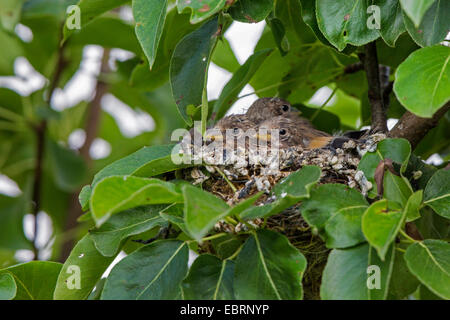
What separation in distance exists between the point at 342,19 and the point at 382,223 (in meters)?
0.66

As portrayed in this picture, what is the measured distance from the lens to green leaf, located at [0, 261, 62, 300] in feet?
6.82

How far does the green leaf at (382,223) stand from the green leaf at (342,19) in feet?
1.78

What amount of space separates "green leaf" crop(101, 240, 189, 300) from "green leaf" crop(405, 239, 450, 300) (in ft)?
1.93

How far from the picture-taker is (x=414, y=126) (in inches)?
87.2

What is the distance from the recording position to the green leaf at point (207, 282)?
5.67 ft

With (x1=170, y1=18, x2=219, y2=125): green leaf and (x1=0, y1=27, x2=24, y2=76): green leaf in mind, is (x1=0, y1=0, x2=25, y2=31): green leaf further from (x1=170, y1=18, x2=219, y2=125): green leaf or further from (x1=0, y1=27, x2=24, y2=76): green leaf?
(x1=170, y1=18, x2=219, y2=125): green leaf

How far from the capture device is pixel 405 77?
1647 millimetres

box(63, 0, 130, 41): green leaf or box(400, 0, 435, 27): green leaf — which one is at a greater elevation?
box(63, 0, 130, 41): green leaf

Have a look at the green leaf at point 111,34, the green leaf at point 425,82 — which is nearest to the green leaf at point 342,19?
the green leaf at point 425,82

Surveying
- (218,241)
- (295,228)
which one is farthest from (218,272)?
(295,228)

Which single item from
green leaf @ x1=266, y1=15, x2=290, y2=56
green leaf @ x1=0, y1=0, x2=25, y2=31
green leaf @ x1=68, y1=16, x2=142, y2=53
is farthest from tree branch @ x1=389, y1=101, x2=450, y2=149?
green leaf @ x1=0, y1=0, x2=25, y2=31

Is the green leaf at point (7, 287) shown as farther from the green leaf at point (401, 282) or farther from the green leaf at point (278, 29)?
the green leaf at point (278, 29)

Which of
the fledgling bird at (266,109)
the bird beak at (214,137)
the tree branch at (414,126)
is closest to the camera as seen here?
the tree branch at (414,126)

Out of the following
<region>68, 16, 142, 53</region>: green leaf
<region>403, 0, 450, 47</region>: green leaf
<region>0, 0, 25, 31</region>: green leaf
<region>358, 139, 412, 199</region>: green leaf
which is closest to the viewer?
<region>358, 139, 412, 199</region>: green leaf
